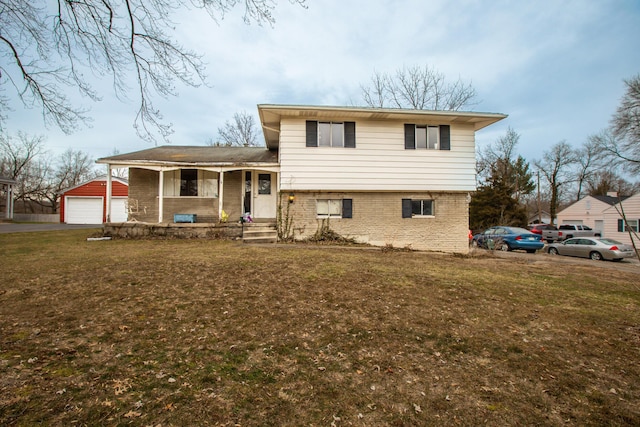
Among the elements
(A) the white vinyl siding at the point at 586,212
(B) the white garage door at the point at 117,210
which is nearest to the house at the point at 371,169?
(B) the white garage door at the point at 117,210

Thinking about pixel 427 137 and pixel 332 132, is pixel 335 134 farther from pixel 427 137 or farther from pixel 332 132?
pixel 427 137

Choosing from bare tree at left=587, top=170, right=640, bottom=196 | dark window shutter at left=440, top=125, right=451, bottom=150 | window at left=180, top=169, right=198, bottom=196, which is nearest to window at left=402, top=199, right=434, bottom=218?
dark window shutter at left=440, top=125, right=451, bottom=150

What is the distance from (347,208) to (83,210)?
78.3ft

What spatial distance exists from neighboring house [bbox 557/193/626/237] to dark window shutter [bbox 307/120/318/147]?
32.6 meters

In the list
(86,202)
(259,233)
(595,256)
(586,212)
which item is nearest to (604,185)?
(586,212)

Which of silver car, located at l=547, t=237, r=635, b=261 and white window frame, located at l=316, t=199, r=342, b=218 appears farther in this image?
silver car, located at l=547, t=237, r=635, b=261

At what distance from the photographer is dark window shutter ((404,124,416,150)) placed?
1251cm

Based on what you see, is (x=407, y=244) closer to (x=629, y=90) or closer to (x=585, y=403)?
(x=585, y=403)

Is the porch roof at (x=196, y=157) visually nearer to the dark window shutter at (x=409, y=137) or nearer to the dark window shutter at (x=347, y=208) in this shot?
the dark window shutter at (x=347, y=208)

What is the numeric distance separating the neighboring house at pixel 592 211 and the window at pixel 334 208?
31.4m

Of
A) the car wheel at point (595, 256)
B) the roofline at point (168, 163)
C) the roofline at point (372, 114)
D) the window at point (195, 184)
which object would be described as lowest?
the car wheel at point (595, 256)

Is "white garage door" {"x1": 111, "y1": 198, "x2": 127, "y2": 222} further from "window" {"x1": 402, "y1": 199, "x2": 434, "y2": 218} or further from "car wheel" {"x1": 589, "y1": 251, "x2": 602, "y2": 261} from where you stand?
"car wheel" {"x1": 589, "y1": 251, "x2": 602, "y2": 261}

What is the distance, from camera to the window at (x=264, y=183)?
45.8 feet

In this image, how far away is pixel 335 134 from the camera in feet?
40.2
